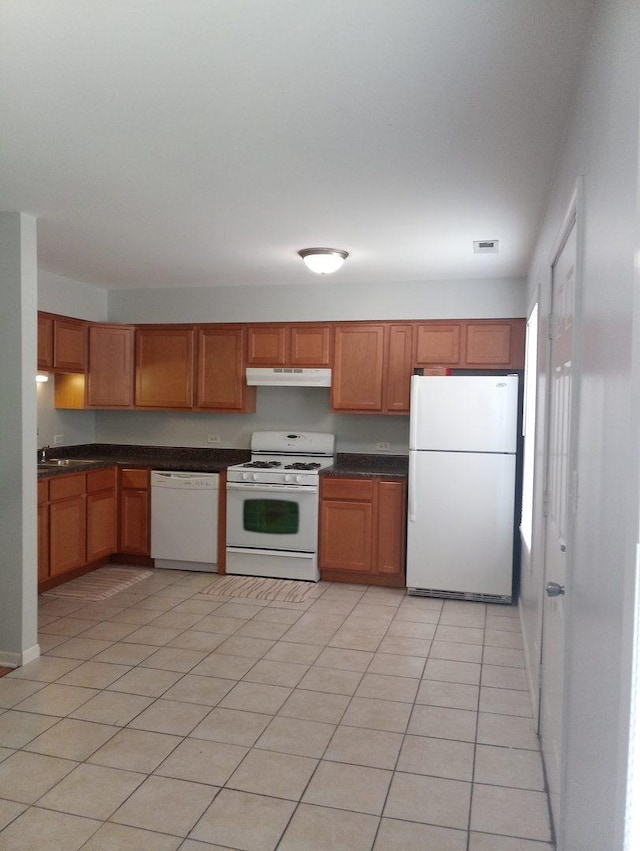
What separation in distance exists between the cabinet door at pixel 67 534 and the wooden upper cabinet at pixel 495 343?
3227 mm

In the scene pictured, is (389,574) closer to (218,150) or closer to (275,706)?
(275,706)

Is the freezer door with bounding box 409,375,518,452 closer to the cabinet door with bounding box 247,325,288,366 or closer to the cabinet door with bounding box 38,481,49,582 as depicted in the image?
the cabinet door with bounding box 247,325,288,366

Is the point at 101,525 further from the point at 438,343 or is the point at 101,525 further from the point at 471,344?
the point at 471,344

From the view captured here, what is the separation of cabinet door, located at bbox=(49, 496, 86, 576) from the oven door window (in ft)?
4.15

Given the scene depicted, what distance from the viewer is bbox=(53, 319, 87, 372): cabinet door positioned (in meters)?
5.37

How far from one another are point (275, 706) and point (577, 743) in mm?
1825

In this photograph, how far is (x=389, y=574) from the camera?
530 cm

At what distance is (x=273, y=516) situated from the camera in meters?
5.41

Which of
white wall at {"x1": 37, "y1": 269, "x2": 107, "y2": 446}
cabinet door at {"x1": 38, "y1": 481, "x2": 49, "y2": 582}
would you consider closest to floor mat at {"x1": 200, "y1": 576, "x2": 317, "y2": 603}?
cabinet door at {"x1": 38, "y1": 481, "x2": 49, "y2": 582}

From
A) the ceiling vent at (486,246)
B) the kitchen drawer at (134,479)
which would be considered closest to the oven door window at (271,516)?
the kitchen drawer at (134,479)

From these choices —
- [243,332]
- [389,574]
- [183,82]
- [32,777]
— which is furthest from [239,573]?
[183,82]

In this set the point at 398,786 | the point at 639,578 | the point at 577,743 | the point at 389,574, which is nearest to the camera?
the point at 639,578

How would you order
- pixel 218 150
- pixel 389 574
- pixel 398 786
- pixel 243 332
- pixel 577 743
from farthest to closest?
pixel 243 332
pixel 389 574
pixel 218 150
pixel 398 786
pixel 577 743

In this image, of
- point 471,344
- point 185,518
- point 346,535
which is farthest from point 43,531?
point 471,344
